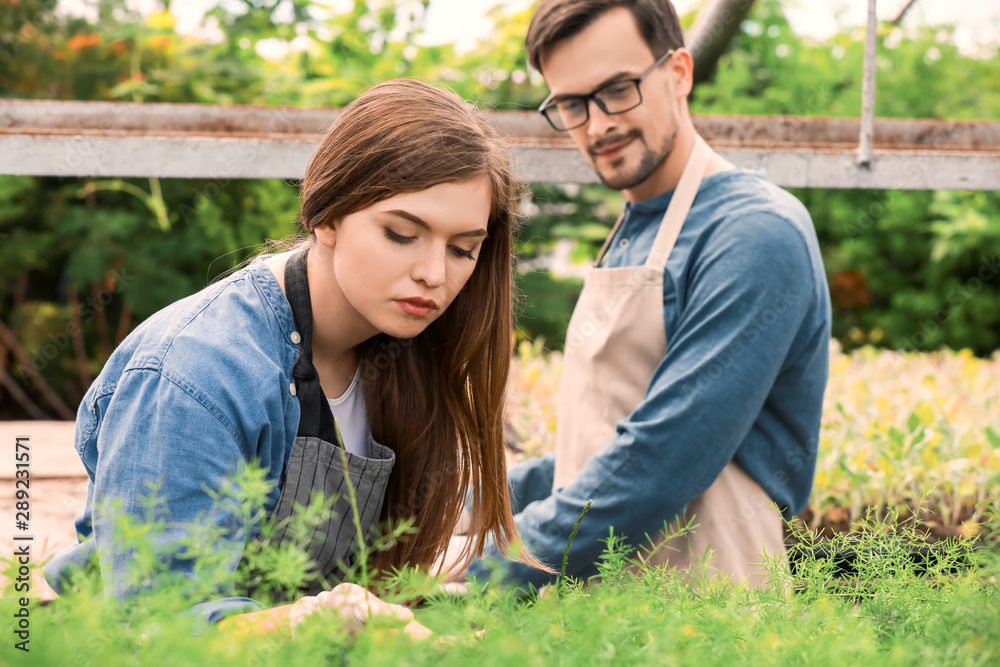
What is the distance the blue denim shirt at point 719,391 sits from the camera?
69.3 inches

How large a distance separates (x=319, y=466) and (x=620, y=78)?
4.21 ft

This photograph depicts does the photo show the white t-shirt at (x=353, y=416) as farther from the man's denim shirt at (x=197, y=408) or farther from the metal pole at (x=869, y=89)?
the metal pole at (x=869, y=89)

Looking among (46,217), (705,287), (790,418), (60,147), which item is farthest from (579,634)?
(46,217)

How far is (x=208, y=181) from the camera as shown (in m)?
4.84

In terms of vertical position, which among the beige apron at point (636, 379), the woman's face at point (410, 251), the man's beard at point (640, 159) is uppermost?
the man's beard at point (640, 159)

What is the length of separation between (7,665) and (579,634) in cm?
44

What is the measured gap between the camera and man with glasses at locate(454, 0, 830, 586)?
5.81ft

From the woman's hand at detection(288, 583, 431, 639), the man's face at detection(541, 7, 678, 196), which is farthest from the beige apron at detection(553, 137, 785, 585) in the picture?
the woman's hand at detection(288, 583, 431, 639)

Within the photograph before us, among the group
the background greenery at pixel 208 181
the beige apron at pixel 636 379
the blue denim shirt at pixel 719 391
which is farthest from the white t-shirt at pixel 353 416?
the background greenery at pixel 208 181

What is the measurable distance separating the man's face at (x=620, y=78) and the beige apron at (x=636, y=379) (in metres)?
0.12

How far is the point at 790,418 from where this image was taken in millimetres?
1931

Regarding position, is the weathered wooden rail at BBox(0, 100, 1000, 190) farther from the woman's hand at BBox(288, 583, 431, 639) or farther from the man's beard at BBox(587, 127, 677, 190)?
the woman's hand at BBox(288, 583, 431, 639)

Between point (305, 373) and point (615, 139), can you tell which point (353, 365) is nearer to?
point (305, 373)

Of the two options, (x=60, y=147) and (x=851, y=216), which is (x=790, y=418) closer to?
(x=60, y=147)
